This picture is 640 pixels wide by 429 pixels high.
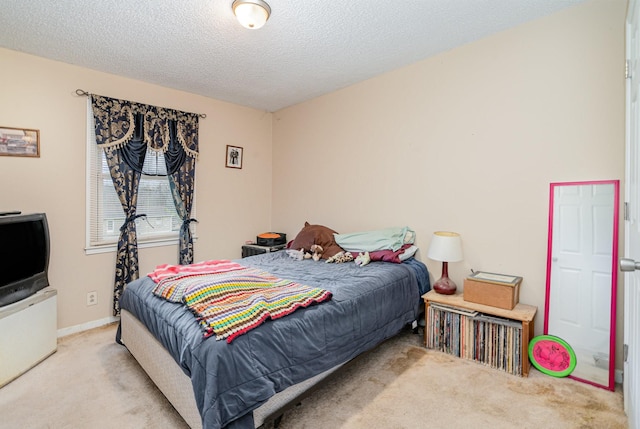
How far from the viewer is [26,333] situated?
7.47ft

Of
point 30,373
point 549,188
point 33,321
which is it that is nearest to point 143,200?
point 33,321

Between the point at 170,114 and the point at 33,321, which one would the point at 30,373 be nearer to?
the point at 33,321

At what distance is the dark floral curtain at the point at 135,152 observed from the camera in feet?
10.1

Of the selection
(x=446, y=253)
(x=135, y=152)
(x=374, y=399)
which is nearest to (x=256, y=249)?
(x=135, y=152)

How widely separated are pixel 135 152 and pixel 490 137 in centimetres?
338

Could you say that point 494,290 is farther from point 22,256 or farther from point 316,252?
point 22,256

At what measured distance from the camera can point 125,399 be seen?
1.93 meters

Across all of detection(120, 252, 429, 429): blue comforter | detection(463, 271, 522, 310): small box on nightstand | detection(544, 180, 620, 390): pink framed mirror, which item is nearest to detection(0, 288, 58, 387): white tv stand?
detection(120, 252, 429, 429): blue comforter

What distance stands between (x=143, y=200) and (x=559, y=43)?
3.99 meters

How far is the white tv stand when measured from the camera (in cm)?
211

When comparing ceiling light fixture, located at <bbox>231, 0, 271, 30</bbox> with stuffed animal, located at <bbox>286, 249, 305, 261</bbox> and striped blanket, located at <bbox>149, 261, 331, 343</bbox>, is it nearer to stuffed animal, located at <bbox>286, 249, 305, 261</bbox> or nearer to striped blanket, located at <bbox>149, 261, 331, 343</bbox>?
striped blanket, located at <bbox>149, 261, 331, 343</bbox>

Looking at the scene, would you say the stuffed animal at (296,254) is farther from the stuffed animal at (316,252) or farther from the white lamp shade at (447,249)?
the white lamp shade at (447,249)

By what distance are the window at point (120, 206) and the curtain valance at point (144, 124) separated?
0.36 feet

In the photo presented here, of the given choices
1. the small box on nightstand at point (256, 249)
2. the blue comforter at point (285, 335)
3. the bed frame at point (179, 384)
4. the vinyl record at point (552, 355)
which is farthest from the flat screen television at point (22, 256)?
the vinyl record at point (552, 355)
